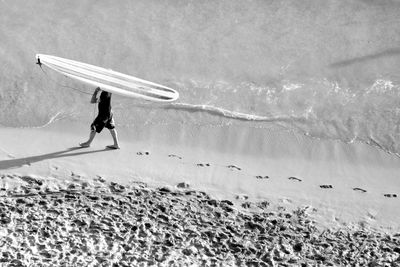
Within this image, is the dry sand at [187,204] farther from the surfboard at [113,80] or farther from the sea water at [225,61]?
the surfboard at [113,80]

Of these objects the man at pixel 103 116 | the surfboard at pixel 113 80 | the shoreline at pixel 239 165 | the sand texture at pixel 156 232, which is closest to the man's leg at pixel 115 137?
the man at pixel 103 116

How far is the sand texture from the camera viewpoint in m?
7.50

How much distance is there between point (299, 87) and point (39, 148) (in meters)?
4.09

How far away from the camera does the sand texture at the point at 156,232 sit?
7500mm

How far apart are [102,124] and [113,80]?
3.16 ft

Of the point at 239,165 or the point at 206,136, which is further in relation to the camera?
the point at 206,136

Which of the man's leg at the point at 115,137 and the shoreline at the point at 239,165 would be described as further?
the man's leg at the point at 115,137

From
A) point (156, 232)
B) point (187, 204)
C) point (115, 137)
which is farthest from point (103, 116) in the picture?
point (156, 232)

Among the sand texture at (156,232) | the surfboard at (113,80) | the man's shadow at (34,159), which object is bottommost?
the sand texture at (156,232)

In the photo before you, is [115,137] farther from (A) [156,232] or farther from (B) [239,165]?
(A) [156,232]

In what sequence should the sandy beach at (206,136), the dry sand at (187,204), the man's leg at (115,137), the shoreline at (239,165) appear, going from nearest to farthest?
the dry sand at (187,204) < the sandy beach at (206,136) < the shoreline at (239,165) < the man's leg at (115,137)

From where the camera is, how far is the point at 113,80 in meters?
9.92

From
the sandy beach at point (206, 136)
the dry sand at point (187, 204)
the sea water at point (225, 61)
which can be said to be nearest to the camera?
the dry sand at point (187, 204)

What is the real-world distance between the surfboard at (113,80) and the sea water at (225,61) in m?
0.28
